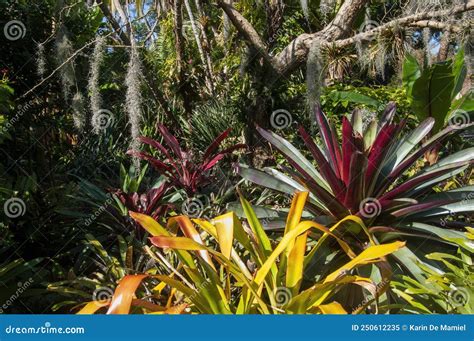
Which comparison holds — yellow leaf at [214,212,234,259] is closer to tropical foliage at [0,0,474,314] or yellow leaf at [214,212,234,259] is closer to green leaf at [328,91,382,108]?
tropical foliage at [0,0,474,314]

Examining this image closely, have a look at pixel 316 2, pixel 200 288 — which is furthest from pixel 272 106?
pixel 316 2

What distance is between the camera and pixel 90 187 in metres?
4.73

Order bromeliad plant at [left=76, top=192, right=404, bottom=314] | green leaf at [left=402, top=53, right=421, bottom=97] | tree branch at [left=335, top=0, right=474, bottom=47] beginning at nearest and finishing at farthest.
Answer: bromeliad plant at [left=76, top=192, right=404, bottom=314] → tree branch at [left=335, top=0, right=474, bottom=47] → green leaf at [left=402, top=53, right=421, bottom=97]

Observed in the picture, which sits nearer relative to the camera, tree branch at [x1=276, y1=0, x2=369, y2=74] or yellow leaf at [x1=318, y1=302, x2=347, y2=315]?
yellow leaf at [x1=318, y1=302, x2=347, y2=315]

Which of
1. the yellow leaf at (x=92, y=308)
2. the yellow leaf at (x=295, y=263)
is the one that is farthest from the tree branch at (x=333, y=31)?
the yellow leaf at (x=92, y=308)

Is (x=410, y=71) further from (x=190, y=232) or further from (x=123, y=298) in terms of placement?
→ (x=123, y=298)

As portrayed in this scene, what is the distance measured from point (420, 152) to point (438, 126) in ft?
5.69

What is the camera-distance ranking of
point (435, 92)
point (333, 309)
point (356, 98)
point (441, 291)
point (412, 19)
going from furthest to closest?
point (356, 98) < point (412, 19) < point (435, 92) < point (441, 291) < point (333, 309)

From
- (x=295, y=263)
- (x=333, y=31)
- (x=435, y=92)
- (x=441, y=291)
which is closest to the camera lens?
(x=295, y=263)

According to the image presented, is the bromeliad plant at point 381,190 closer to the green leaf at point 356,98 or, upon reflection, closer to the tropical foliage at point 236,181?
the tropical foliage at point 236,181

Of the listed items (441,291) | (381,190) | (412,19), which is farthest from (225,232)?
(412,19)

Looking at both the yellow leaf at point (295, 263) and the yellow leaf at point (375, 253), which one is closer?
the yellow leaf at point (375, 253)

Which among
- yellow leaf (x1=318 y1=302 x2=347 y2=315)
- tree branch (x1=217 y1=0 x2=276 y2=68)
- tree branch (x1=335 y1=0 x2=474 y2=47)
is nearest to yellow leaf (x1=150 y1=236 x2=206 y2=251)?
yellow leaf (x1=318 y1=302 x2=347 y2=315)

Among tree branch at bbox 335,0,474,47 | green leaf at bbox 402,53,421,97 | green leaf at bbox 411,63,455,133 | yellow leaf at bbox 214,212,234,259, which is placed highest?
tree branch at bbox 335,0,474,47
